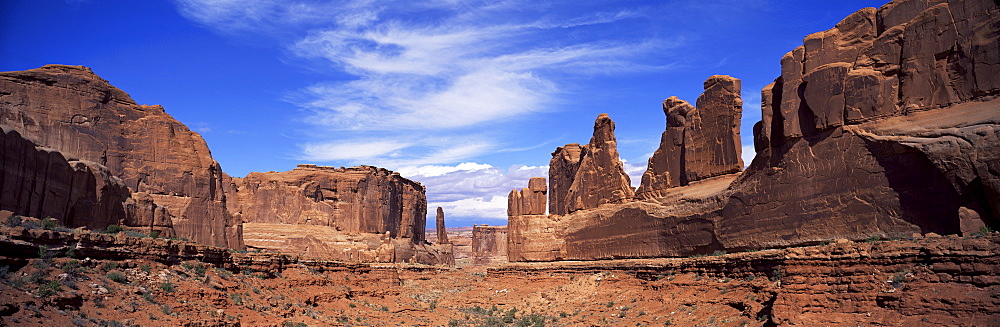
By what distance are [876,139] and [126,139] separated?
32547mm

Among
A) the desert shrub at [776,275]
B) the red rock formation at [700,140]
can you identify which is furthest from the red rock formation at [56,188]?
the red rock formation at [700,140]

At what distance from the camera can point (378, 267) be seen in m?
52.7

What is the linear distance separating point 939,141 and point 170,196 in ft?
108

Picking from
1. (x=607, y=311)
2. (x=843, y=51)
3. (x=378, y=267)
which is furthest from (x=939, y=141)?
(x=378, y=267)

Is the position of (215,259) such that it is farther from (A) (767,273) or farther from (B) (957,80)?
(B) (957,80)

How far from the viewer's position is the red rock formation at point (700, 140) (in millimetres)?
30859

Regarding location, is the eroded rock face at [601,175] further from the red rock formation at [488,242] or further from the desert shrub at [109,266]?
the red rock formation at [488,242]

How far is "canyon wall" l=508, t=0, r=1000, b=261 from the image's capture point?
1778 cm

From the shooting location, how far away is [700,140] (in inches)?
1288

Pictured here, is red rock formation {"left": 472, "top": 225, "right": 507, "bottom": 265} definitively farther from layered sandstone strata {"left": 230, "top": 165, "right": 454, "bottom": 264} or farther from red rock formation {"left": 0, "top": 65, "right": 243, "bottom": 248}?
red rock formation {"left": 0, "top": 65, "right": 243, "bottom": 248}

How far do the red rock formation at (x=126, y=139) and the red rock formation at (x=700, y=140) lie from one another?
21887mm

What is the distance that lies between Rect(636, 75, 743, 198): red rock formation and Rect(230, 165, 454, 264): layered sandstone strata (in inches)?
1369

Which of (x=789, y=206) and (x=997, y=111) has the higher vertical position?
(x=997, y=111)

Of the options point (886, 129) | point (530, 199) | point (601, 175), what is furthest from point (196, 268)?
point (530, 199)
